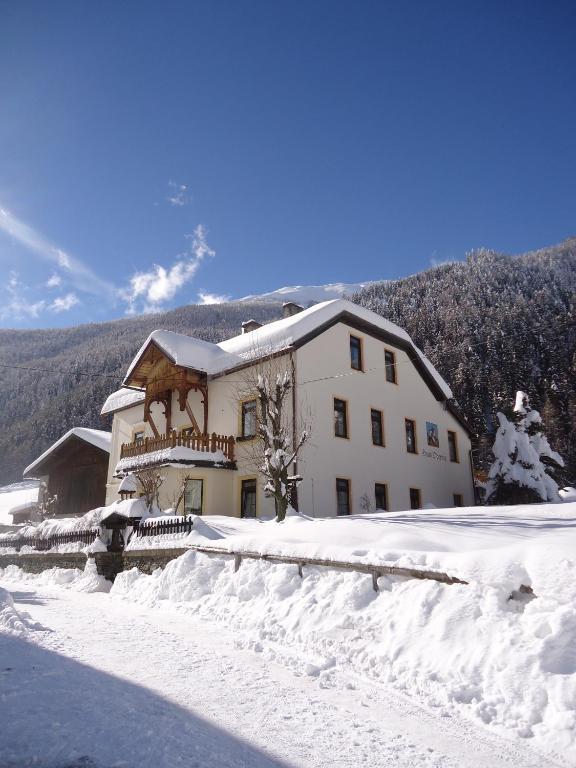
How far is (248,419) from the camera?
2194 centimetres

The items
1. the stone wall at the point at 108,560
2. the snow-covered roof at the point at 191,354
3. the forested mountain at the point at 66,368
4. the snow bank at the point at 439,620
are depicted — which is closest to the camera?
the snow bank at the point at 439,620

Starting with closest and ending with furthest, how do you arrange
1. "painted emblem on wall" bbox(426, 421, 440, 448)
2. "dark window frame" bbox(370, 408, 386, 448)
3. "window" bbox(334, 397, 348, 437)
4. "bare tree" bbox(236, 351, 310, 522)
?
"bare tree" bbox(236, 351, 310, 522) < "window" bbox(334, 397, 348, 437) < "dark window frame" bbox(370, 408, 386, 448) < "painted emblem on wall" bbox(426, 421, 440, 448)

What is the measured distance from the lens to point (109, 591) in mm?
13844

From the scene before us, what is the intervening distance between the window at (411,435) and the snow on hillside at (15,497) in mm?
35128

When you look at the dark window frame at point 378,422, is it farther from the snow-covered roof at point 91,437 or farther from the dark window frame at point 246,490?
the snow-covered roof at point 91,437

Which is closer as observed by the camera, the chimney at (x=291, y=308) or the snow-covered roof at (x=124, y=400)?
the chimney at (x=291, y=308)

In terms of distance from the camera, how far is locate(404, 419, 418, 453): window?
25.5m

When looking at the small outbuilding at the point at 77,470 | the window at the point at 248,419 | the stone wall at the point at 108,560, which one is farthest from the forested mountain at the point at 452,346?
the window at the point at 248,419

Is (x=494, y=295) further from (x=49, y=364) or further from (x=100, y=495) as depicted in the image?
(x=49, y=364)

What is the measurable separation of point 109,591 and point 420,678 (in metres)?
10.6

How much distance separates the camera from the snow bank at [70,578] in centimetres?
1420

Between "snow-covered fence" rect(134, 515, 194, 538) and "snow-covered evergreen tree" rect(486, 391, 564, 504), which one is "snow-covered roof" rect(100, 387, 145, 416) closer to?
"snow-covered fence" rect(134, 515, 194, 538)

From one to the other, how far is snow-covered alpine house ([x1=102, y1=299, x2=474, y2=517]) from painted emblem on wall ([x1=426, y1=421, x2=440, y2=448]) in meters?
0.10

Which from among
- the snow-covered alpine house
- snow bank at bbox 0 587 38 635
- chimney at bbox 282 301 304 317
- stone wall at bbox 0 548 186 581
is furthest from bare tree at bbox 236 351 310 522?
snow bank at bbox 0 587 38 635
